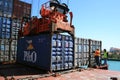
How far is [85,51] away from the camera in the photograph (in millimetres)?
13664

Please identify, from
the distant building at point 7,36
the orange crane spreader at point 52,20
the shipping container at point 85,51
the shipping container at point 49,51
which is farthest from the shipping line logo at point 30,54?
the distant building at point 7,36

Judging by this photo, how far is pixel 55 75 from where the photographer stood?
27.0ft

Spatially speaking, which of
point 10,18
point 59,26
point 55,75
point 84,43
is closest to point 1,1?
point 10,18

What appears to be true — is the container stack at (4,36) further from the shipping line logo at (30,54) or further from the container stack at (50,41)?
the shipping line logo at (30,54)

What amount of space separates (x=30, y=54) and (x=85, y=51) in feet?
15.2

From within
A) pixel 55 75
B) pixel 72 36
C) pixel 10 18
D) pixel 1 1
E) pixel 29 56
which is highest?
pixel 1 1

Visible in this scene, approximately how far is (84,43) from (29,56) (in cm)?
449

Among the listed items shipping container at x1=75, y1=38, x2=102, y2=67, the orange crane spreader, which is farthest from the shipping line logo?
shipping container at x1=75, y1=38, x2=102, y2=67

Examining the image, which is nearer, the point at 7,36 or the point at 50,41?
the point at 50,41

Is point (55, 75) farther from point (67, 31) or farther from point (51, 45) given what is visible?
point (67, 31)

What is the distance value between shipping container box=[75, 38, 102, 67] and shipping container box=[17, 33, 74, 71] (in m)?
2.11

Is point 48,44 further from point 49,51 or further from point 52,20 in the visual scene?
point 52,20

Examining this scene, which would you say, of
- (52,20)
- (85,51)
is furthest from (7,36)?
(52,20)

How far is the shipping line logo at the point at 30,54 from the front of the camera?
33.0 ft
